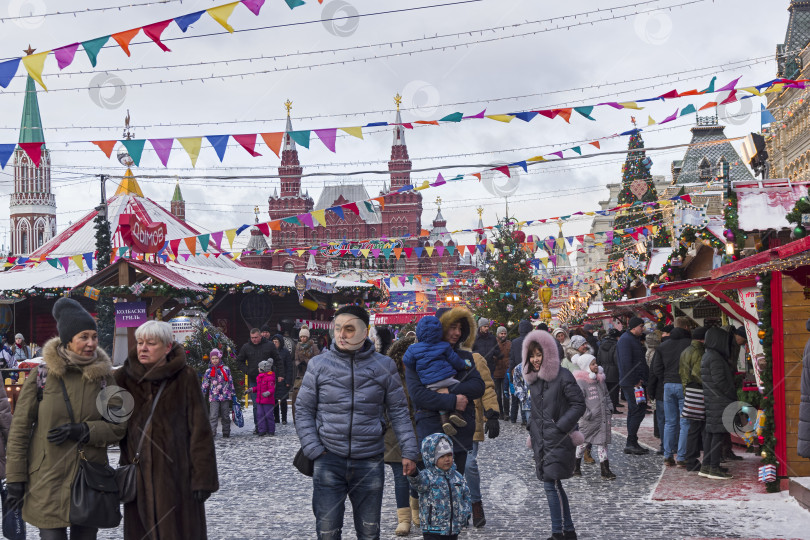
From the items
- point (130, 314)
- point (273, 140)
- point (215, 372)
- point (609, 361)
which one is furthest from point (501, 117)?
point (130, 314)

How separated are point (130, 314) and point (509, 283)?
59.5ft

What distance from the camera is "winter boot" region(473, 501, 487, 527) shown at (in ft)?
24.5

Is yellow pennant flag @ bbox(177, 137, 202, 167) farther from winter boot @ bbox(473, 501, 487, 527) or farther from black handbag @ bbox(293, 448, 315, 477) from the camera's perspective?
black handbag @ bbox(293, 448, 315, 477)

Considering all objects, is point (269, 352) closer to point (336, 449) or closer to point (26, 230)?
point (336, 449)

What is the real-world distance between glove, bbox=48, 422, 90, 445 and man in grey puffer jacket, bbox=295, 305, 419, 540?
124 centimetres

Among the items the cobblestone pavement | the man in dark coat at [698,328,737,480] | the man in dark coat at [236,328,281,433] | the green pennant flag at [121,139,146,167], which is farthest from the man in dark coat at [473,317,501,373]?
the green pennant flag at [121,139,146,167]

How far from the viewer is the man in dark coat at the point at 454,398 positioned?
22.2ft

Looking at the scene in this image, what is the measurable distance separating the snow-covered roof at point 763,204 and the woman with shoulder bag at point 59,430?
26.5 ft

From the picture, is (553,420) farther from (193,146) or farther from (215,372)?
(215,372)

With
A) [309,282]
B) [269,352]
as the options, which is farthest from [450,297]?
[269,352]

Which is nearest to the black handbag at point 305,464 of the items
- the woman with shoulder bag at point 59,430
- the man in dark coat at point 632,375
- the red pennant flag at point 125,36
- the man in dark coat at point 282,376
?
the woman with shoulder bag at point 59,430

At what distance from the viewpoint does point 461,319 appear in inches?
285

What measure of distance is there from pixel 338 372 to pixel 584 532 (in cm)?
301

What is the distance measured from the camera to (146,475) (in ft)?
15.7
